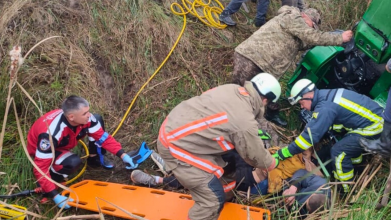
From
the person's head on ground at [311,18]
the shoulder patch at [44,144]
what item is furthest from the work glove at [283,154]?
the shoulder patch at [44,144]

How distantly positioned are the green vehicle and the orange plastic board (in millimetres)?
1803

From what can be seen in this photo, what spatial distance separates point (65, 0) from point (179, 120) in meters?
3.24

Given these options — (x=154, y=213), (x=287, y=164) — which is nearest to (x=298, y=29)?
(x=287, y=164)

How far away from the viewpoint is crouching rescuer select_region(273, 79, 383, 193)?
3773 mm

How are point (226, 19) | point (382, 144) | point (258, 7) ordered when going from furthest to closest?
point (226, 19), point (258, 7), point (382, 144)

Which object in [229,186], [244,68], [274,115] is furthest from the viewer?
[274,115]

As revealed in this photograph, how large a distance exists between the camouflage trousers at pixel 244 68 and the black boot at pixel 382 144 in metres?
1.54

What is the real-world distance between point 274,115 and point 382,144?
5.47 ft

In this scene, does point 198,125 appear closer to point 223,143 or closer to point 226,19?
point 223,143

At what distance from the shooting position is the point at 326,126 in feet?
12.3

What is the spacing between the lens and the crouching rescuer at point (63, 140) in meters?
3.51

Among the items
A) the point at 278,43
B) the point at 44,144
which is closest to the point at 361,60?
the point at 278,43

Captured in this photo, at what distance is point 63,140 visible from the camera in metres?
3.72

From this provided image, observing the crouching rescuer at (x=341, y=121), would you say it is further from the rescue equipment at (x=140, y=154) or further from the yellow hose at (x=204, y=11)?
the yellow hose at (x=204, y=11)
